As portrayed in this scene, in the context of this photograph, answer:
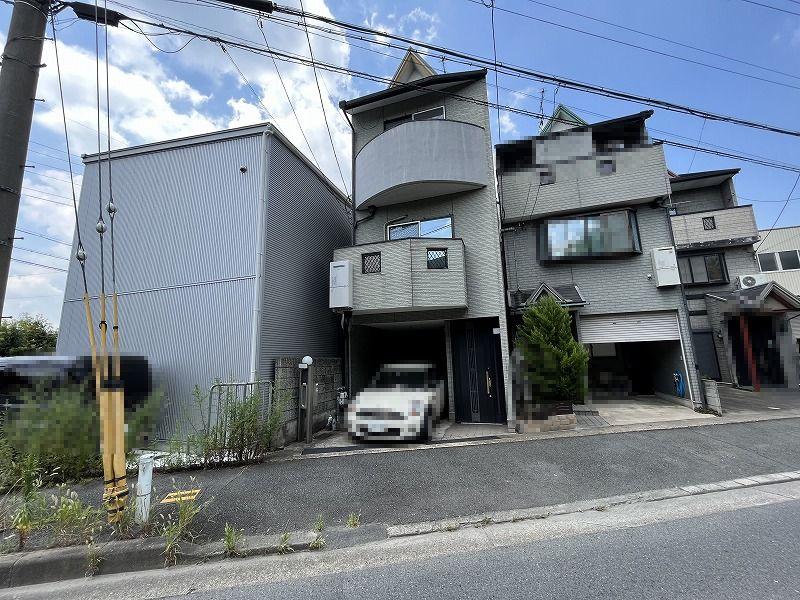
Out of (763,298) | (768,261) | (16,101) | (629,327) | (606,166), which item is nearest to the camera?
(16,101)

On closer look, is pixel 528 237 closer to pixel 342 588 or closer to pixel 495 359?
pixel 495 359

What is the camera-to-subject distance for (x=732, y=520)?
11.4 ft

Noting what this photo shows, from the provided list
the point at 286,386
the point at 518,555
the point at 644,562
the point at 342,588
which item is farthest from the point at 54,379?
the point at 644,562

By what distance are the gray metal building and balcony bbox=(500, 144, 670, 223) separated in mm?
6569

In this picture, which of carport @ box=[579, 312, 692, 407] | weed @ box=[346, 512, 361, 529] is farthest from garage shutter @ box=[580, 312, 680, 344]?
weed @ box=[346, 512, 361, 529]

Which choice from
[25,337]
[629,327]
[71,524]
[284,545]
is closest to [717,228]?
[629,327]

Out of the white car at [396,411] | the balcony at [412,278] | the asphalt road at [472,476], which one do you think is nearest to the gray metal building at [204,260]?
the balcony at [412,278]

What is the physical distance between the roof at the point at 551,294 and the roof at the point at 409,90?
5817 millimetres

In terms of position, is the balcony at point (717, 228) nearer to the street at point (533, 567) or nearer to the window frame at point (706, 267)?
the window frame at point (706, 267)

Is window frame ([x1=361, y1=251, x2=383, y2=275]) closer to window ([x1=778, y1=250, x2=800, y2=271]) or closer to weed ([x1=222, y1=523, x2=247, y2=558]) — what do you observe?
weed ([x1=222, y1=523, x2=247, y2=558])

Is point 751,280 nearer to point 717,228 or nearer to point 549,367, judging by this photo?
point 717,228

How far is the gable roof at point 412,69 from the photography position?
1014 cm

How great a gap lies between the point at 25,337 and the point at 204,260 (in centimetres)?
1525

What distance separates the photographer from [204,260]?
708cm
